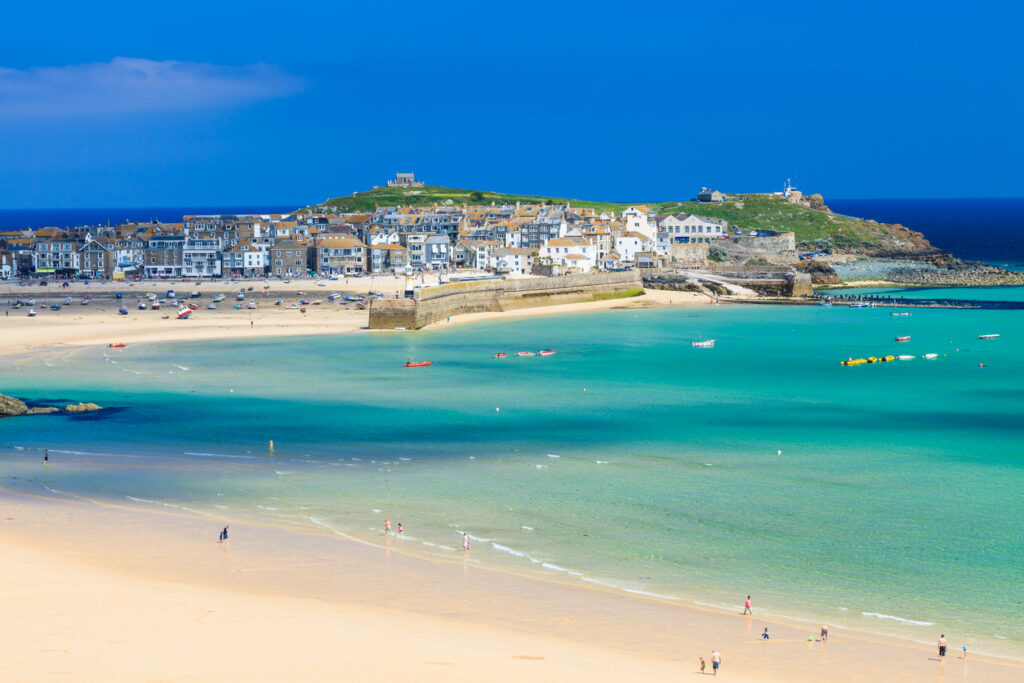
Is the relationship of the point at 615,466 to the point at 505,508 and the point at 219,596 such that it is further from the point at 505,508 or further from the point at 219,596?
the point at 219,596

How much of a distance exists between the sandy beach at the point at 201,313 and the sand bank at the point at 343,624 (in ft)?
124

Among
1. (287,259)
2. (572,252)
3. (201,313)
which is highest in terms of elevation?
(572,252)

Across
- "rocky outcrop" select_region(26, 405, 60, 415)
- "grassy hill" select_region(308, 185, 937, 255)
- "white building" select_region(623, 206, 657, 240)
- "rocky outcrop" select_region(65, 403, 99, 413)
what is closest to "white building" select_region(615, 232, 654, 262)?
"white building" select_region(623, 206, 657, 240)

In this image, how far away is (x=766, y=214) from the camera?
146625mm

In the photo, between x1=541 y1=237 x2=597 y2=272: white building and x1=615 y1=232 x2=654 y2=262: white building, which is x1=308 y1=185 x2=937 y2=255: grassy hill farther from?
x1=541 y1=237 x2=597 y2=272: white building

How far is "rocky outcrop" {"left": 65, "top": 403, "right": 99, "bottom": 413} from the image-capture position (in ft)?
133

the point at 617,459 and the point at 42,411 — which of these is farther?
the point at 42,411

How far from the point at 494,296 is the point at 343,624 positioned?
204 ft

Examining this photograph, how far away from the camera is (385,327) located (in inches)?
2714

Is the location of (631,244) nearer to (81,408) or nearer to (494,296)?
(494,296)

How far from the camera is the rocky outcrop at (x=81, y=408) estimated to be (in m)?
40.5

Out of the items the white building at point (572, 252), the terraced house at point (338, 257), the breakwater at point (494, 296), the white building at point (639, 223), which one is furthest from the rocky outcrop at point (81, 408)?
the white building at point (639, 223)

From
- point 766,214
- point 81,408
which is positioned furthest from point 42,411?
point 766,214

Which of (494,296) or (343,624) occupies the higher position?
(494,296)
